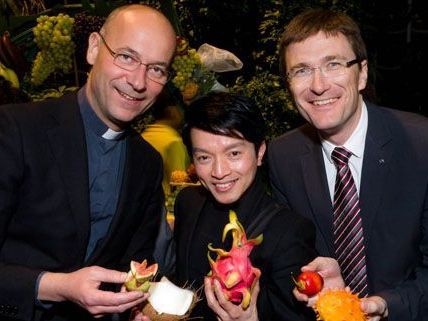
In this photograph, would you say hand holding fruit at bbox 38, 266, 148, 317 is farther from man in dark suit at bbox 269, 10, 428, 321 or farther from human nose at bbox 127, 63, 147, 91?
man in dark suit at bbox 269, 10, 428, 321

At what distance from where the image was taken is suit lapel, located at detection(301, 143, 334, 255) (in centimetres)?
245

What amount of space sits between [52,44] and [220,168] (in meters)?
1.29

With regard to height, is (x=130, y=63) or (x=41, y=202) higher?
(x=130, y=63)

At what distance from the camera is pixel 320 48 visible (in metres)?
2.34

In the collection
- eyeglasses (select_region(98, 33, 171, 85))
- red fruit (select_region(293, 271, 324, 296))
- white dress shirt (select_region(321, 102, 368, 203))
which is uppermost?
eyeglasses (select_region(98, 33, 171, 85))

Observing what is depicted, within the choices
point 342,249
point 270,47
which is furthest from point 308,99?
point 270,47

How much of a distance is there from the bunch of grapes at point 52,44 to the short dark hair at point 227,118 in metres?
1.00

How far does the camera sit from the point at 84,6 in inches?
130

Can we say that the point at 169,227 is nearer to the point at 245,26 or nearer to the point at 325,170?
the point at 325,170

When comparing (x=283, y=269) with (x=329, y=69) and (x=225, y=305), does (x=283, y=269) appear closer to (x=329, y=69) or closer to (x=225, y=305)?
(x=225, y=305)

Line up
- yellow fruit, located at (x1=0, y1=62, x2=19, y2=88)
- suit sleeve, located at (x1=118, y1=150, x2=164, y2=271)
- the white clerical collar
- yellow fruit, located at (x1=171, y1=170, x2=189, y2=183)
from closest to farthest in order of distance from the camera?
1. the white clerical collar
2. suit sleeve, located at (x1=118, y1=150, x2=164, y2=271)
3. yellow fruit, located at (x1=0, y1=62, x2=19, y2=88)
4. yellow fruit, located at (x1=171, y1=170, x2=189, y2=183)

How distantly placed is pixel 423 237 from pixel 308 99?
0.76 m

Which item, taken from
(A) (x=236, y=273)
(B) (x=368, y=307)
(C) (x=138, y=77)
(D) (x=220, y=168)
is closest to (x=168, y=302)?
(A) (x=236, y=273)

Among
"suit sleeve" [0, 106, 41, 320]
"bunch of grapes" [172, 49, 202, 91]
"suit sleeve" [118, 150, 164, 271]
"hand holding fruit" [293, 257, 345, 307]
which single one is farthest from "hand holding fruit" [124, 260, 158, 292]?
"bunch of grapes" [172, 49, 202, 91]
